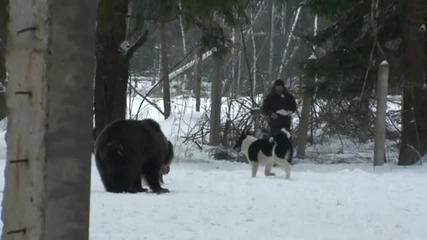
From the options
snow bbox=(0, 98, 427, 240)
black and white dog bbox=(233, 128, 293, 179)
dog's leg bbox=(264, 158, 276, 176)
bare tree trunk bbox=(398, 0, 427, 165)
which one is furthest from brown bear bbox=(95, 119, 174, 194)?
bare tree trunk bbox=(398, 0, 427, 165)

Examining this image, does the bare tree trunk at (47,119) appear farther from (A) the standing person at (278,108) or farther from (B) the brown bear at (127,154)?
(A) the standing person at (278,108)

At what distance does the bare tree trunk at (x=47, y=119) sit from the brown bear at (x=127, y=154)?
7270 mm

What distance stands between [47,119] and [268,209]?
238 inches

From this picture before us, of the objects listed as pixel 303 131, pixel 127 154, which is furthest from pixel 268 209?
pixel 303 131

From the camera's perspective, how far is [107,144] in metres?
10.6

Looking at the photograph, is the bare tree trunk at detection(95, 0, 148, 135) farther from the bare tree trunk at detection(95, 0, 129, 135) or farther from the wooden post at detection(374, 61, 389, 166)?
the wooden post at detection(374, 61, 389, 166)

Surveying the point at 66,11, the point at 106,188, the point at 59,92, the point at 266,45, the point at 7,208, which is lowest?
the point at 106,188

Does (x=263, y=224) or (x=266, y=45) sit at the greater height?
(x=266, y=45)

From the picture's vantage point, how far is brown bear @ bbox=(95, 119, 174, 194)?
1062cm

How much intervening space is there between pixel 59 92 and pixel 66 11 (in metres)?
0.32

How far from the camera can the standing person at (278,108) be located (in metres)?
16.5

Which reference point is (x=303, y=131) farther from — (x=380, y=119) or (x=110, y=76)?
(x=110, y=76)

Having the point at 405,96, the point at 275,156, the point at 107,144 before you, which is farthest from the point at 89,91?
the point at 405,96

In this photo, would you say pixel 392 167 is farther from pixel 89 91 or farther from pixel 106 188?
pixel 89 91
